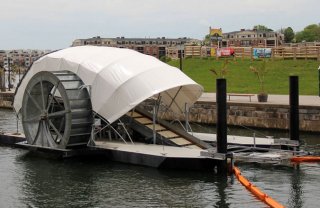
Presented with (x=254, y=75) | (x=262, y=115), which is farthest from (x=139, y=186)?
(x=254, y=75)

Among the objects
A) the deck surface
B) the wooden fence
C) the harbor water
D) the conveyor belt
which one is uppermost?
the wooden fence

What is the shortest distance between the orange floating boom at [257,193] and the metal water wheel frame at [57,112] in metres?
8.44

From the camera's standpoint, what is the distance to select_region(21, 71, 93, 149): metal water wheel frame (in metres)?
27.8

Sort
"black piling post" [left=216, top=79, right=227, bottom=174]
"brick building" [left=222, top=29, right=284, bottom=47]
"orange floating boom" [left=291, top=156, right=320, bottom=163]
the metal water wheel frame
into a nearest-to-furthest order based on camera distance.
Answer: "black piling post" [left=216, top=79, right=227, bottom=174]
"orange floating boom" [left=291, top=156, right=320, bottom=163]
the metal water wheel frame
"brick building" [left=222, top=29, right=284, bottom=47]

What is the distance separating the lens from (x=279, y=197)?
822 inches

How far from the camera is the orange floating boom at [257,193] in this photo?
760 inches

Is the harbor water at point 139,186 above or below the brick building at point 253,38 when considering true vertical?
below

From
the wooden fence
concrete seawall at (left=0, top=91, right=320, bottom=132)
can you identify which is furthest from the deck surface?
the wooden fence

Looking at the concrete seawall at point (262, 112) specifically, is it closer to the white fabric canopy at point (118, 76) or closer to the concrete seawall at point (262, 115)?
the concrete seawall at point (262, 115)

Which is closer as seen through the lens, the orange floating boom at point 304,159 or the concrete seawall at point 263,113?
the orange floating boom at point 304,159

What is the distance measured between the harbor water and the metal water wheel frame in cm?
147

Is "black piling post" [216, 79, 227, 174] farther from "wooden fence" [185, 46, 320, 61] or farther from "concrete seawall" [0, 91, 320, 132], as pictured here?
"wooden fence" [185, 46, 320, 61]

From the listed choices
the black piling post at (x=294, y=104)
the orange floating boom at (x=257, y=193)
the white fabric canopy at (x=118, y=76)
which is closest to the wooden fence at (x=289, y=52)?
the white fabric canopy at (x=118, y=76)

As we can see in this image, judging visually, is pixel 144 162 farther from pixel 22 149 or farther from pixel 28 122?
pixel 22 149
